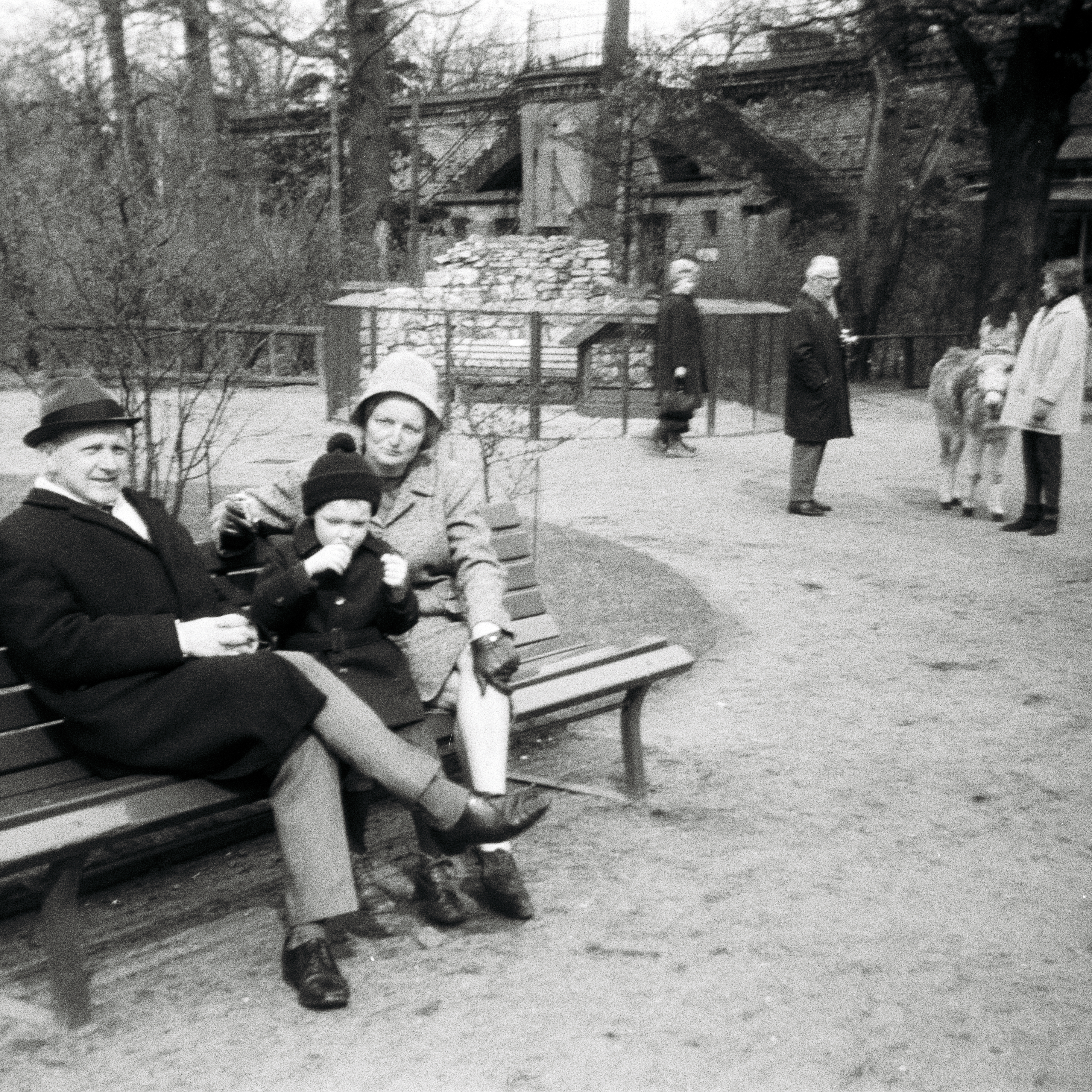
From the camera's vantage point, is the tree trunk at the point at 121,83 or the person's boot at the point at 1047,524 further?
the tree trunk at the point at 121,83

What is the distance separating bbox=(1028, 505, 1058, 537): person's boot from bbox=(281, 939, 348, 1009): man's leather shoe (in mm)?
7893

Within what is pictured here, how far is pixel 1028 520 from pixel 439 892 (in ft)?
24.8

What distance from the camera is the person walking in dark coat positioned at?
15570 mm

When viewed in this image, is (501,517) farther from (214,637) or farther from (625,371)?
(625,371)

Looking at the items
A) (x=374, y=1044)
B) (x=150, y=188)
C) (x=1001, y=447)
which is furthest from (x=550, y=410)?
(x=374, y=1044)

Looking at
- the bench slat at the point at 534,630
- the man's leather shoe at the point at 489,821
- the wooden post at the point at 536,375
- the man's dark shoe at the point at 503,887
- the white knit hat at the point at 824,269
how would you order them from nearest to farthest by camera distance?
the man's leather shoe at the point at 489,821 → the man's dark shoe at the point at 503,887 → the bench slat at the point at 534,630 → the white knit hat at the point at 824,269 → the wooden post at the point at 536,375

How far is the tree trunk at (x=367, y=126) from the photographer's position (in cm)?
3097

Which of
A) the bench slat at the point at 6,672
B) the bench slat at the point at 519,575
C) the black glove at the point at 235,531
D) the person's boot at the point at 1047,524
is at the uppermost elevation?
the black glove at the point at 235,531

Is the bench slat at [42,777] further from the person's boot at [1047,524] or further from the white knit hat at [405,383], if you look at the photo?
the person's boot at [1047,524]

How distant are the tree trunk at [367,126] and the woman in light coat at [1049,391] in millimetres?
20931

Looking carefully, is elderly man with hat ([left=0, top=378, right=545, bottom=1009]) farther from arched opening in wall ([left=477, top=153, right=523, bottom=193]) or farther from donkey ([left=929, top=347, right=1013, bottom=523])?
arched opening in wall ([left=477, top=153, right=523, bottom=193])

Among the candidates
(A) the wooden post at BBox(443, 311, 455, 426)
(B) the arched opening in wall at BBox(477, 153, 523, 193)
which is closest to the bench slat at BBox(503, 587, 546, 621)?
(A) the wooden post at BBox(443, 311, 455, 426)

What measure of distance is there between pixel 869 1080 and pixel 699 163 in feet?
96.8

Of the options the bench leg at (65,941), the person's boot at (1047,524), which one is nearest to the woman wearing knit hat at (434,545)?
the bench leg at (65,941)
